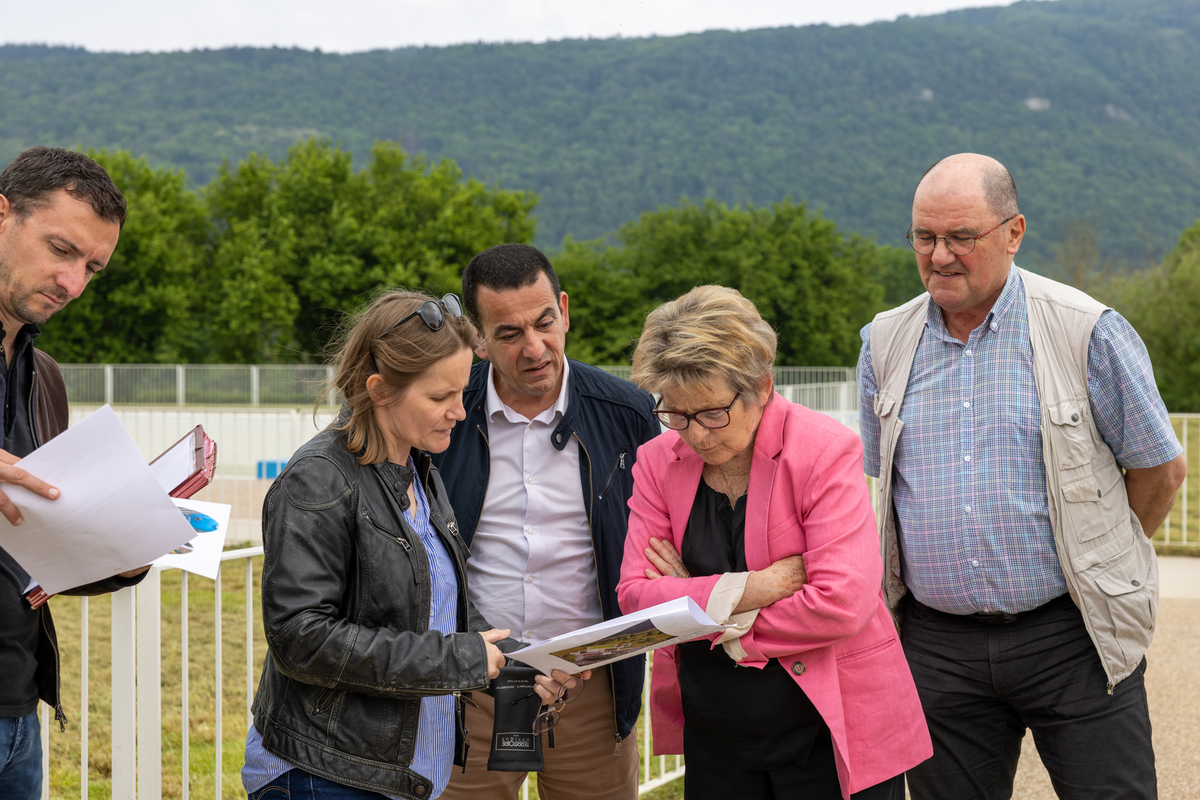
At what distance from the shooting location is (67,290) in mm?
2119

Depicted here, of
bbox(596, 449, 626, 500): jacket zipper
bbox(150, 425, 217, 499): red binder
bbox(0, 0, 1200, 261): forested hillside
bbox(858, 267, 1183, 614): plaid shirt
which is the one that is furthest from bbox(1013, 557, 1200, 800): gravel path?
bbox(0, 0, 1200, 261): forested hillside

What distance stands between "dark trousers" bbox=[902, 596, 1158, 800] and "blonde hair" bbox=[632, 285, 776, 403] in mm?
1146

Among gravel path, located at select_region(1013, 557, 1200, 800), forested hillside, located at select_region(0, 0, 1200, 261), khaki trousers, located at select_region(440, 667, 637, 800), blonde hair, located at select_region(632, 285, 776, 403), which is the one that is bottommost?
gravel path, located at select_region(1013, 557, 1200, 800)

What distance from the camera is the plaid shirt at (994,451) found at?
260 centimetres

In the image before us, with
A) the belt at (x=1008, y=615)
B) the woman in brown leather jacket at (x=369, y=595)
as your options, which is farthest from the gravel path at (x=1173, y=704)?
the woman in brown leather jacket at (x=369, y=595)

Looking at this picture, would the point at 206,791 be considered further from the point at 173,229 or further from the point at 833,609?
the point at 173,229

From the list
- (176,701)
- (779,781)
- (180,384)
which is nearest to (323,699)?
(779,781)

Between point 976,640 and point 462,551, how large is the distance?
5.01 feet

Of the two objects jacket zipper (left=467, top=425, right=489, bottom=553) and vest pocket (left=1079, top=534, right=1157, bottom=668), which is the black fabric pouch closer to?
jacket zipper (left=467, top=425, right=489, bottom=553)

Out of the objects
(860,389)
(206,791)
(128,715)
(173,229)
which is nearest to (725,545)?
(860,389)

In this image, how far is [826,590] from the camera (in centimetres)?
210

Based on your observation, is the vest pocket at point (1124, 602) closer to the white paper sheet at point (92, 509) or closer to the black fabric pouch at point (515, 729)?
the black fabric pouch at point (515, 729)

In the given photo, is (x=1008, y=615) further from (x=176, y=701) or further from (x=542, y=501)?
(x=176, y=701)

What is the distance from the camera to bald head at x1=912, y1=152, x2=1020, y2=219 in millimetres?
2672
